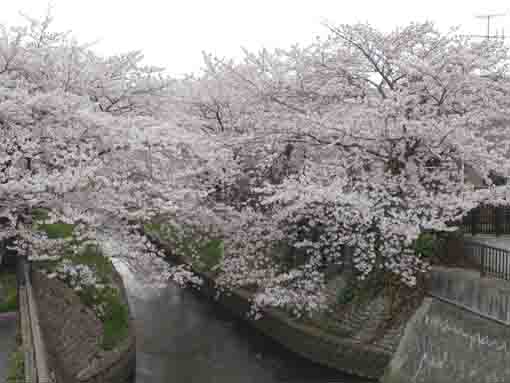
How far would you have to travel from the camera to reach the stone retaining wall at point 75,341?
11.5 meters

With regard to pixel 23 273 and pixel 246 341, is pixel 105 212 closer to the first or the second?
pixel 23 273

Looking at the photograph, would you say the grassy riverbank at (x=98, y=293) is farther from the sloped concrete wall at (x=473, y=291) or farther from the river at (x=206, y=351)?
the sloped concrete wall at (x=473, y=291)

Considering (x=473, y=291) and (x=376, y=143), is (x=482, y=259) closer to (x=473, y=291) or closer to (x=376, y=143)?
(x=473, y=291)

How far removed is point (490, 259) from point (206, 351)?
879cm

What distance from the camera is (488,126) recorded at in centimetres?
1504

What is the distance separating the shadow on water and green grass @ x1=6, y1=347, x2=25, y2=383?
570 centimetres

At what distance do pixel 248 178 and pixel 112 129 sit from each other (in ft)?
21.7

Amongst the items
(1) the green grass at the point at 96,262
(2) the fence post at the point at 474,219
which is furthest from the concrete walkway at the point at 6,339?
(2) the fence post at the point at 474,219

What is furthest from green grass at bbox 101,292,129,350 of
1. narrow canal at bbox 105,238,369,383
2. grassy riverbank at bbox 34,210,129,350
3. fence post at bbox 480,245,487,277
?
fence post at bbox 480,245,487,277

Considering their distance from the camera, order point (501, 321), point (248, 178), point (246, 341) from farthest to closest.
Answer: point (248, 178) < point (246, 341) < point (501, 321)

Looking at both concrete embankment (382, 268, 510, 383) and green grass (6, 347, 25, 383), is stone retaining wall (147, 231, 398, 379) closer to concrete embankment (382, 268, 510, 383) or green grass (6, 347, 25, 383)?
concrete embankment (382, 268, 510, 383)

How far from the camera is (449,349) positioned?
11734mm

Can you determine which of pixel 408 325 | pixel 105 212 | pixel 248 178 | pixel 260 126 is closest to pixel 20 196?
pixel 105 212

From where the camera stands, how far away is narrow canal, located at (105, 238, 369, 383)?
14.3m
